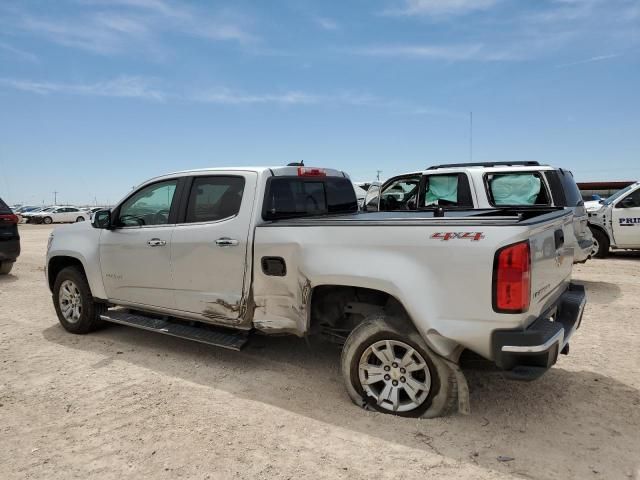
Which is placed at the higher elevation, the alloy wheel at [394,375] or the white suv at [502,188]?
the white suv at [502,188]

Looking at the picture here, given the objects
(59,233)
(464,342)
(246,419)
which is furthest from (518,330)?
(59,233)

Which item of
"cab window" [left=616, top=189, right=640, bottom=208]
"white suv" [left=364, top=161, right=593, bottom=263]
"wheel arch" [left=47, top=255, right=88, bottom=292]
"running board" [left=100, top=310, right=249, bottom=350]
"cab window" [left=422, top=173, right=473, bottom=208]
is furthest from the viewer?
"cab window" [left=616, top=189, right=640, bottom=208]

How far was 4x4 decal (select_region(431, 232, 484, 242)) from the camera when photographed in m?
2.99

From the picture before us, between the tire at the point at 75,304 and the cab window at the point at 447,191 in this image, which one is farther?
the cab window at the point at 447,191

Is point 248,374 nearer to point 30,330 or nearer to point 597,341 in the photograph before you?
point 30,330

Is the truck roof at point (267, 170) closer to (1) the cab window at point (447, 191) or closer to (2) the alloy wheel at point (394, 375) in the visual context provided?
(2) the alloy wheel at point (394, 375)

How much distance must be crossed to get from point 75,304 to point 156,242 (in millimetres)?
1757

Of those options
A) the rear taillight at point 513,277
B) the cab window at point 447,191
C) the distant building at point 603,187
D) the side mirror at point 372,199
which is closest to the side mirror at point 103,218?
the rear taillight at point 513,277

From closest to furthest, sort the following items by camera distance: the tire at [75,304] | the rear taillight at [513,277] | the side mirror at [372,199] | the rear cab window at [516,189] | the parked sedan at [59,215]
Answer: the rear taillight at [513,277], the tire at [75,304], the rear cab window at [516,189], the side mirror at [372,199], the parked sedan at [59,215]

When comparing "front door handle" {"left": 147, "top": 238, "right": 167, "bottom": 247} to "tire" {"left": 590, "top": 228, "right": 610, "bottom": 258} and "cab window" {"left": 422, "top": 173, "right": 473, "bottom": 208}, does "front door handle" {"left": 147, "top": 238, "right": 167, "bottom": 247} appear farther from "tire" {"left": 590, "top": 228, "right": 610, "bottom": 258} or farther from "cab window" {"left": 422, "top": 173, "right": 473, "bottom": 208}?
"tire" {"left": 590, "top": 228, "right": 610, "bottom": 258}

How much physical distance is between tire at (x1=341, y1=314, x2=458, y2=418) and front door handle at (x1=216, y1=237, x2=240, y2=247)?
131cm

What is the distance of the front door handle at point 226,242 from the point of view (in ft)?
13.7

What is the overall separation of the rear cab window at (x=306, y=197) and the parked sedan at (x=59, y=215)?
38.3m

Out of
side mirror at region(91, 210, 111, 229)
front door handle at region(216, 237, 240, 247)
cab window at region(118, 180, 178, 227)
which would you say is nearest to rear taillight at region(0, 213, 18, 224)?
side mirror at region(91, 210, 111, 229)
